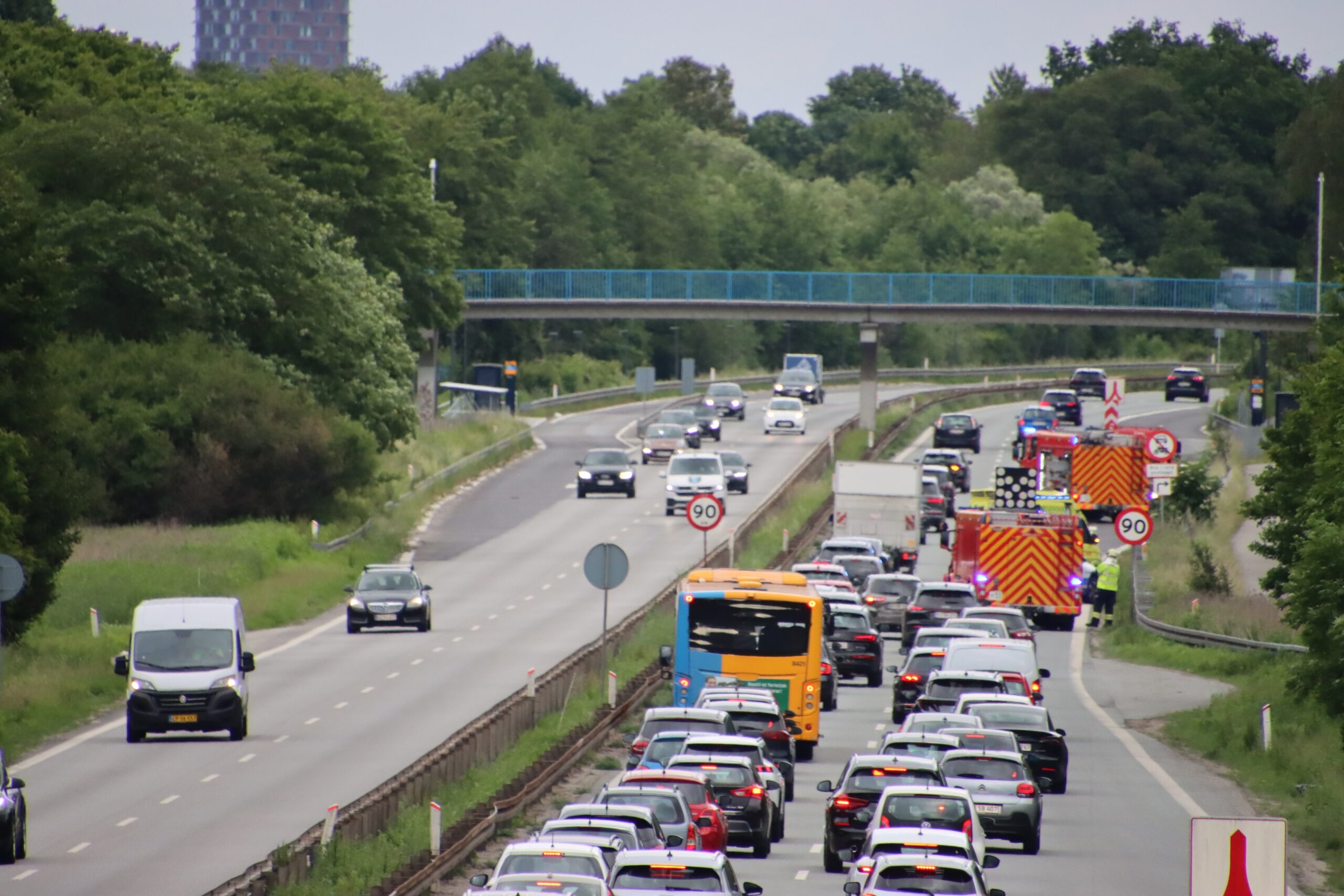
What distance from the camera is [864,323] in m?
87.1

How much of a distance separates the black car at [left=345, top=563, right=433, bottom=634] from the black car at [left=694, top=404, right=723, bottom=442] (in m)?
38.7

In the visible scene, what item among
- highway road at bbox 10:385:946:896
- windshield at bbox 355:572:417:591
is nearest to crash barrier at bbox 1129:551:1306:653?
highway road at bbox 10:385:946:896

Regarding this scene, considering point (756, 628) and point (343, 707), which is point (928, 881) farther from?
point (343, 707)

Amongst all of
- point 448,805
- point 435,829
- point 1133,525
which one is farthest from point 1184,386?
point 435,829

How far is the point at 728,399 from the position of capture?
317 ft

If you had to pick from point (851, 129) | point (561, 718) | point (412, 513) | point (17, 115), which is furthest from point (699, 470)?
point (851, 129)

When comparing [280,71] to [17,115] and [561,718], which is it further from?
[561,718]

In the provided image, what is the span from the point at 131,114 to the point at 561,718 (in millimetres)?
35461

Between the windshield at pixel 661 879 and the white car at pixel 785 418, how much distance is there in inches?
2780

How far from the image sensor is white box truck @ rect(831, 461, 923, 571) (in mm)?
56469

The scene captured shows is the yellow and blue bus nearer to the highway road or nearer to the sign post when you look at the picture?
the sign post

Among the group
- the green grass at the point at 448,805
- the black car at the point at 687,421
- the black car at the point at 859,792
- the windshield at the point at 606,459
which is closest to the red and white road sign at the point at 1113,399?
the windshield at the point at 606,459

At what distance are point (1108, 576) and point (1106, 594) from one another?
0.82 m

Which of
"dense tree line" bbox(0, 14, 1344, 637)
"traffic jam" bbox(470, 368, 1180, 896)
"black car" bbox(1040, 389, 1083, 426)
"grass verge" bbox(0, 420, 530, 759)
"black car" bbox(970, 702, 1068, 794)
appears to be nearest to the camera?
"traffic jam" bbox(470, 368, 1180, 896)
